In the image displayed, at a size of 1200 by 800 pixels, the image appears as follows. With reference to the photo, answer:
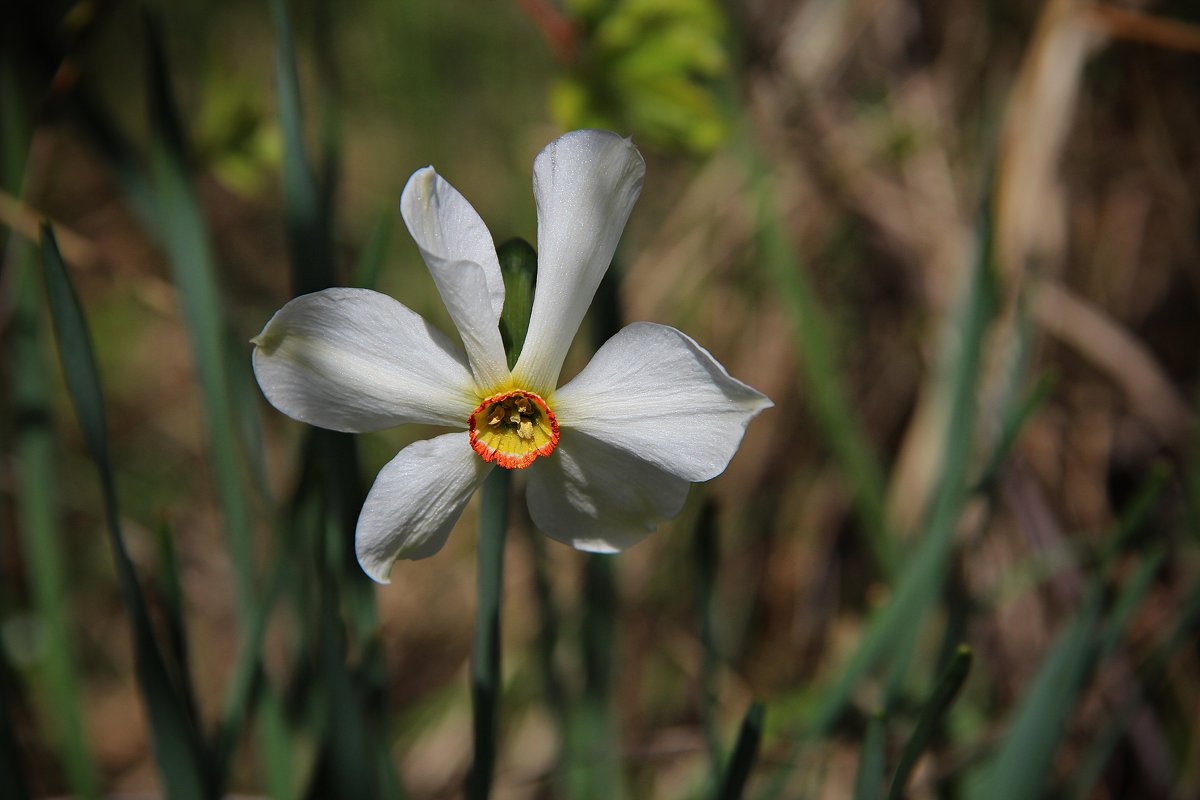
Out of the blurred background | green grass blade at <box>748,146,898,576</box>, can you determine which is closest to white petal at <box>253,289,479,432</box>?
the blurred background

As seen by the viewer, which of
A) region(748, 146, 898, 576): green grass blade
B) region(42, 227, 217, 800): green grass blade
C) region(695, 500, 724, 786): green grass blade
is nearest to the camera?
region(42, 227, 217, 800): green grass blade

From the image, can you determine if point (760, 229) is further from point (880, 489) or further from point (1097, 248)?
point (1097, 248)

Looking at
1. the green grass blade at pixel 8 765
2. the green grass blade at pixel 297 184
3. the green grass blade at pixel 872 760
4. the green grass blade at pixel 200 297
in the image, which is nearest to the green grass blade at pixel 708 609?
the green grass blade at pixel 872 760

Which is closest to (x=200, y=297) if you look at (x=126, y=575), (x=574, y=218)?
(x=126, y=575)

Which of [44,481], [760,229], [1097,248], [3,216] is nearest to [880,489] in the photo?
[760,229]

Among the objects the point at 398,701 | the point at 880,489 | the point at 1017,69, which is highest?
the point at 1017,69

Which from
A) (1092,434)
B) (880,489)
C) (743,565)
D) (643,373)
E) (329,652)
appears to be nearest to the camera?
(643,373)

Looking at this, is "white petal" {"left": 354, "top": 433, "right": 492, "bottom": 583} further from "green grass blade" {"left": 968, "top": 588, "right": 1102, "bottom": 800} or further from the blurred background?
"green grass blade" {"left": 968, "top": 588, "right": 1102, "bottom": 800}
